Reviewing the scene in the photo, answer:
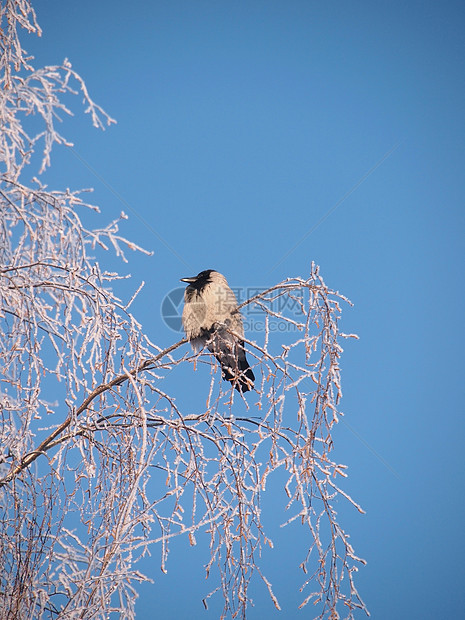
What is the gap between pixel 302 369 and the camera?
77.9 inches

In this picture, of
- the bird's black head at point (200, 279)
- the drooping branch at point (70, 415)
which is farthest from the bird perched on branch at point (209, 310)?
the drooping branch at point (70, 415)

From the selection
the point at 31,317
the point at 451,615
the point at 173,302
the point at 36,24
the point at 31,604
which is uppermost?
the point at 451,615

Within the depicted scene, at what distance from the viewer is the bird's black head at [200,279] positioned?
4246 mm

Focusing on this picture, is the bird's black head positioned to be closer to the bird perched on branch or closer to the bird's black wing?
the bird perched on branch

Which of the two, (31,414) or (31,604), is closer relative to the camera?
(31,604)

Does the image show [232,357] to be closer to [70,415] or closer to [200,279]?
[70,415]

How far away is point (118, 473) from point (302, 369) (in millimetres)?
663

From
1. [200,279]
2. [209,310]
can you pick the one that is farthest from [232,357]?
[200,279]

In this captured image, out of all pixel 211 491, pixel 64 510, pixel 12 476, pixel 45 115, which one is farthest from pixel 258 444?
pixel 45 115

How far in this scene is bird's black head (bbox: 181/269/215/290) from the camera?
425cm

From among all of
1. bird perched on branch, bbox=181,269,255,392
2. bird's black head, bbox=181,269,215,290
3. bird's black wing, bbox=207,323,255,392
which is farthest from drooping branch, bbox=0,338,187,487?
bird's black head, bbox=181,269,215,290

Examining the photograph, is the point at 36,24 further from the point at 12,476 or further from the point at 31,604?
the point at 31,604

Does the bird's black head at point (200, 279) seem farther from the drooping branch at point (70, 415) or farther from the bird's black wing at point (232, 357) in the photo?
the drooping branch at point (70, 415)

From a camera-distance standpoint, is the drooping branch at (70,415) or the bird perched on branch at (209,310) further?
the bird perched on branch at (209,310)
